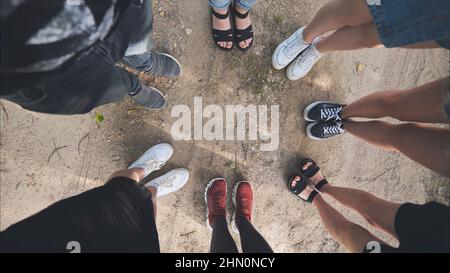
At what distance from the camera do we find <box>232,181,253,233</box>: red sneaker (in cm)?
232

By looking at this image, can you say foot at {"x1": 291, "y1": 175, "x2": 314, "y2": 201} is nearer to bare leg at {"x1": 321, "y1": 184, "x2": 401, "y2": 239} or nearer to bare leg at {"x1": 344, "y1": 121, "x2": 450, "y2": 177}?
bare leg at {"x1": 321, "y1": 184, "x2": 401, "y2": 239}

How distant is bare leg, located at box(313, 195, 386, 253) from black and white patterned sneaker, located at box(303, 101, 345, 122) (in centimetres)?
57

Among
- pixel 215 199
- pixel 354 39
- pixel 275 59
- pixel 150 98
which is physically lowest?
pixel 215 199

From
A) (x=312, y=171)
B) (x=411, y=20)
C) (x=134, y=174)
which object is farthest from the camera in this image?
(x=312, y=171)

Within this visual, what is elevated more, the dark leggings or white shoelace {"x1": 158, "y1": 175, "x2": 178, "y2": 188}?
the dark leggings

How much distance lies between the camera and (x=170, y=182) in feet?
7.53

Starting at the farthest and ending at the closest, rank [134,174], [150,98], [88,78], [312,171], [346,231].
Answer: [312,171] → [150,98] → [134,174] → [346,231] → [88,78]

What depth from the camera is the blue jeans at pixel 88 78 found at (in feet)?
3.56

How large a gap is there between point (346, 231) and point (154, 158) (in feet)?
4.10

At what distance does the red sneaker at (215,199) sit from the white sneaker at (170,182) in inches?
7.2

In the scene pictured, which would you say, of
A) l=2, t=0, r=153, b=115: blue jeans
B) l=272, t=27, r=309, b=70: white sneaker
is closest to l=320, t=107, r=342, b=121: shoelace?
l=272, t=27, r=309, b=70: white sneaker

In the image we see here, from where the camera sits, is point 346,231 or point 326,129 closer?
point 346,231

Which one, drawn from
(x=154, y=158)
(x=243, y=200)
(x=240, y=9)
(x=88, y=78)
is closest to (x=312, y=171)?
(x=243, y=200)

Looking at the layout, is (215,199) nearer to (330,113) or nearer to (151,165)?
(151,165)
